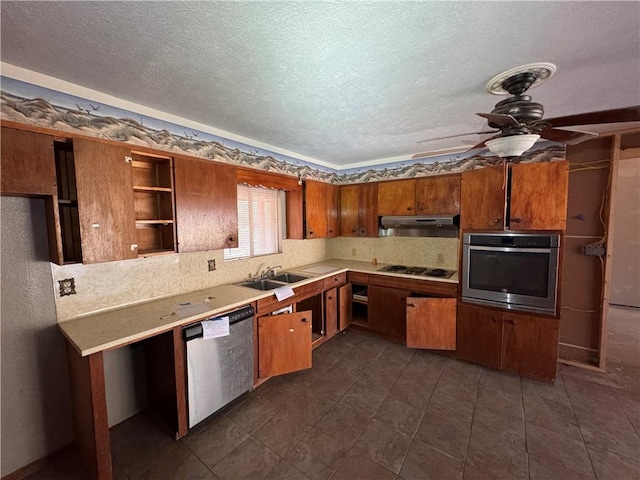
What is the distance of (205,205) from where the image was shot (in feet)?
7.48

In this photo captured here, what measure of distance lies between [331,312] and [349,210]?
5.01ft

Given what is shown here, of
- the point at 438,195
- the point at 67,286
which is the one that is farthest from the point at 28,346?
the point at 438,195

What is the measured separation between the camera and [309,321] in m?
2.62

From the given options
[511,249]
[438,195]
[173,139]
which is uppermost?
[173,139]

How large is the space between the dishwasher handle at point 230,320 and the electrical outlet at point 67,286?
801mm

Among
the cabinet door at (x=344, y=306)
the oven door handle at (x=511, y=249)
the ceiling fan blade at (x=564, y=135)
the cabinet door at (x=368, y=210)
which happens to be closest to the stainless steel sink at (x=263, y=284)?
the cabinet door at (x=344, y=306)

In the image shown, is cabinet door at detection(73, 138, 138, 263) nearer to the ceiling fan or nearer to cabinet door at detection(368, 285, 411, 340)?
the ceiling fan

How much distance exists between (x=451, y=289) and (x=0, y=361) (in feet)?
12.0

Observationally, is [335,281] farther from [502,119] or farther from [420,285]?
[502,119]

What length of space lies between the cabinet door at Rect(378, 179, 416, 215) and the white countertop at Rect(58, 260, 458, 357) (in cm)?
200

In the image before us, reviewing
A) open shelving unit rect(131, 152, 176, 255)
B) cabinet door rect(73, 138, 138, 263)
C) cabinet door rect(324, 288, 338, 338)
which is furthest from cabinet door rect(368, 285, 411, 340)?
cabinet door rect(73, 138, 138, 263)

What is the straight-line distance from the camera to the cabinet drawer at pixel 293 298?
2429mm

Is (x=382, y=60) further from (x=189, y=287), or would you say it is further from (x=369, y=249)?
(x=369, y=249)

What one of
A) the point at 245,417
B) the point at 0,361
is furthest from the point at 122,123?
the point at 245,417
